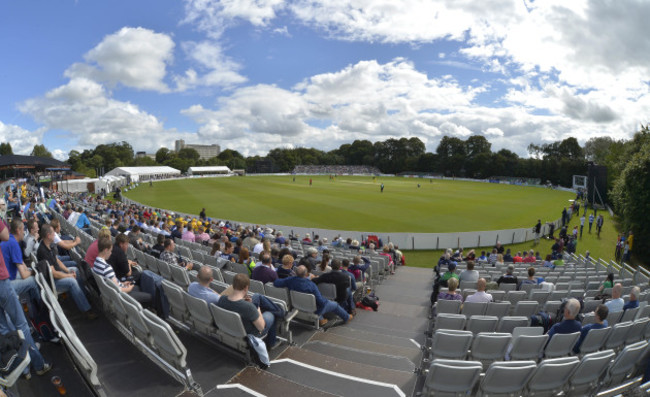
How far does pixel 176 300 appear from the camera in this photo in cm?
498

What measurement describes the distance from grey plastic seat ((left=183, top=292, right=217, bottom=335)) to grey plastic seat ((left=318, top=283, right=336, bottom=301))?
2.64 meters

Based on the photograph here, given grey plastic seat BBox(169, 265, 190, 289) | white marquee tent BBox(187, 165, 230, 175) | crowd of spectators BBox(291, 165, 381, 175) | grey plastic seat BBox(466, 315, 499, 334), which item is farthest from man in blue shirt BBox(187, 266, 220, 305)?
crowd of spectators BBox(291, 165, 381, 175)

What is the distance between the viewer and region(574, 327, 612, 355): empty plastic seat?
187 inches

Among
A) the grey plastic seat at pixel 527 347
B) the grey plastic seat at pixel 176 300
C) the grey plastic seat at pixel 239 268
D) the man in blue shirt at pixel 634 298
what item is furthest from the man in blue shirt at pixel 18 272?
the man in blue shirt at pixel 634 298

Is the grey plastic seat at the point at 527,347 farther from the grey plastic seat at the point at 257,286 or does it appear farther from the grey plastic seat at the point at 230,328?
the grey plastic seat at the point at 257,286

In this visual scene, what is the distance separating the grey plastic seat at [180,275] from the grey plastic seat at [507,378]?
5.13 metres

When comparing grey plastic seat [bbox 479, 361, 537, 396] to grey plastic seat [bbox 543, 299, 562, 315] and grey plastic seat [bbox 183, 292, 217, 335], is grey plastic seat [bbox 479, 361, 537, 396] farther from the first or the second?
grey plastic seat [bbox 543, 299, 562, 315]

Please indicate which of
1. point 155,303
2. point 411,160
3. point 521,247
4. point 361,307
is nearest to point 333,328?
point 361,307

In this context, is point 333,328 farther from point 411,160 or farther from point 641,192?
point 411,160

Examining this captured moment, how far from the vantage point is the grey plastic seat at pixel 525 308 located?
259 inches

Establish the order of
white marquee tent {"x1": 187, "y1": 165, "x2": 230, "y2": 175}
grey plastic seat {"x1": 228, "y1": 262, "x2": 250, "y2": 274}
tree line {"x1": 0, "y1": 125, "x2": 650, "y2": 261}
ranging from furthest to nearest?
white marquee tent {"x1": 187, "y1": 165, "x2": 230, "y2": 175} → tree line {"x1": 0, "y1": 125, "x2": 650, "y2": 261} → grey plastic seat {"x1": 228, "y1": 262, "x2": 250, "y2": 274}

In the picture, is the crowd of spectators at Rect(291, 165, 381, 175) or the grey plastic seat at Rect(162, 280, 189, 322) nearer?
the grey plastic seat at Rect(162, 280, 189, 322)

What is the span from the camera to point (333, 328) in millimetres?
6359

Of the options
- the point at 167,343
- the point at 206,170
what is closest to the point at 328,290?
the point at 167,343
